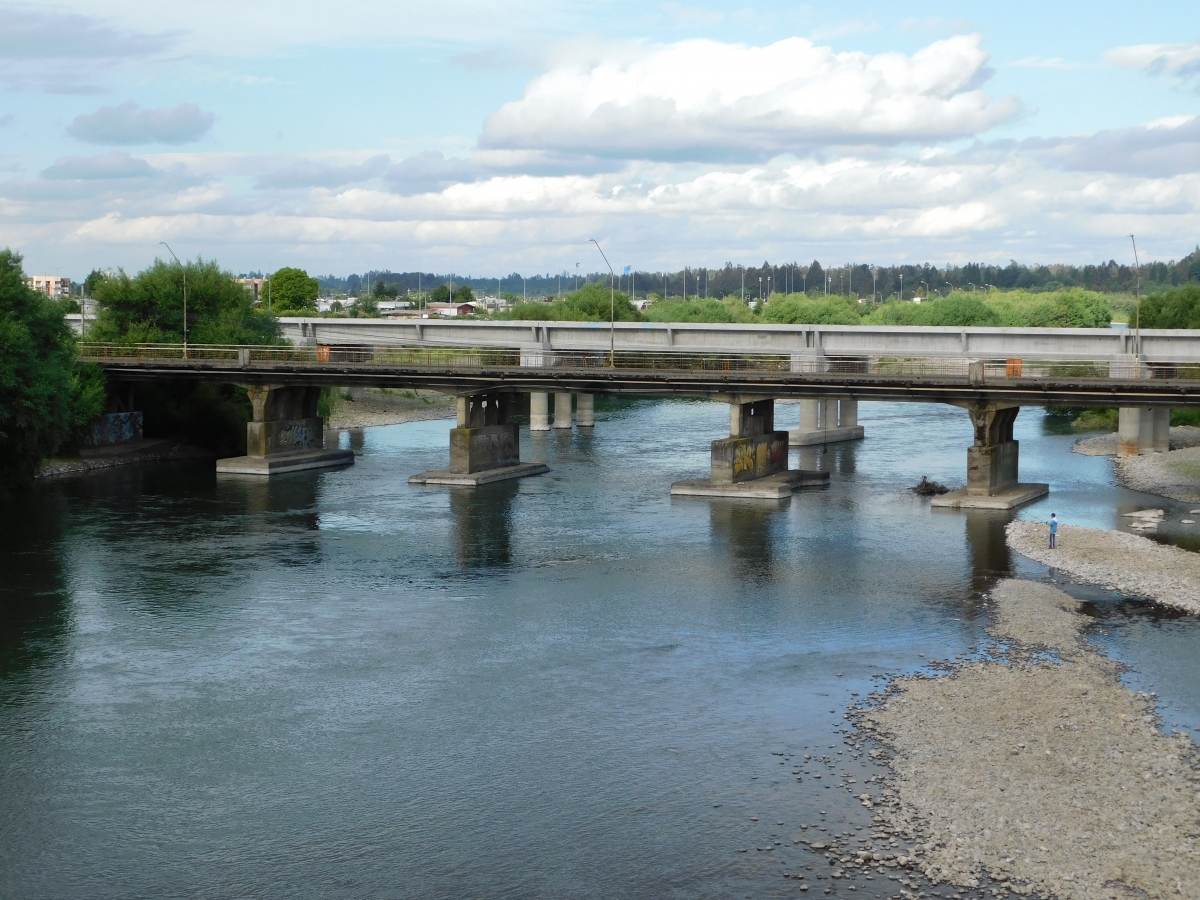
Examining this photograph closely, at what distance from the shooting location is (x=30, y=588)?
51.3 meters

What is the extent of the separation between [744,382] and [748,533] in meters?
15.4

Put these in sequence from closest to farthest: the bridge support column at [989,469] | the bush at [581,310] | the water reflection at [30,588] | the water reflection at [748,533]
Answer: the water reflection at [30,588] → the water reflection at [748,533] → the bridge support column at [989,469] → the bush at [581,310]

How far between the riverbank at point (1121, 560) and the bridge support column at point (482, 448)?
106ft

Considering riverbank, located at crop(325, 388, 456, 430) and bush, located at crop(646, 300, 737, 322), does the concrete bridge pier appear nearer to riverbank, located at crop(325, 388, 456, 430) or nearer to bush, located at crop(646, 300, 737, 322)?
riverbank, located at crop(325, 388, 456, 430)

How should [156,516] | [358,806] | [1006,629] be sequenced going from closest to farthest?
1. [358,806]
2. [1006,629]
3. [156,516]

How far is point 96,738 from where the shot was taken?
33812 millimetres

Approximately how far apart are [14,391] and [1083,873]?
62433 mm

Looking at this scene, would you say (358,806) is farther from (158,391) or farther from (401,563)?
(158,391)

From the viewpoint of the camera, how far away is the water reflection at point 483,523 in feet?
191

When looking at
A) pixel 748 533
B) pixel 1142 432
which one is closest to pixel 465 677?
pixel 748 533

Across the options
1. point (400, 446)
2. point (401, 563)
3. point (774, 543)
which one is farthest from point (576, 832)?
point (400, 446)


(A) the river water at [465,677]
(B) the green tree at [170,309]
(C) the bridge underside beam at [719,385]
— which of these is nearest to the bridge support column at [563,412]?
(B) the green tree at [170,309]

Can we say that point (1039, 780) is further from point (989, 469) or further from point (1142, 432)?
point (1142, 432)

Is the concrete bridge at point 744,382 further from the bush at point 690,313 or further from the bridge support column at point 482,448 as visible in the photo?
the bush at point 690,313
